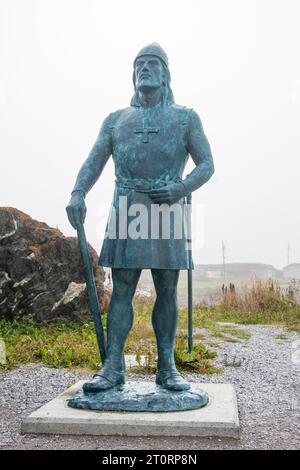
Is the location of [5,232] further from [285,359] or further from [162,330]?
[162,330]

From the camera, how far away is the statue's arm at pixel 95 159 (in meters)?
4.45

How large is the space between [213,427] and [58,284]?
5.97 meters

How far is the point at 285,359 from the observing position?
24.6ft

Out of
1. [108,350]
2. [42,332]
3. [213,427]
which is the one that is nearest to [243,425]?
[213,427]

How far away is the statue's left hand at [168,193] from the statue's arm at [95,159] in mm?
589

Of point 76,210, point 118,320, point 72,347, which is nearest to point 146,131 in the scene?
point 76,210

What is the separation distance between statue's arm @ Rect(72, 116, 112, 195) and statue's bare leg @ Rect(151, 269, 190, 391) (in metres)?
0.88

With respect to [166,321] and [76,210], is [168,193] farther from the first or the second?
[166,321]

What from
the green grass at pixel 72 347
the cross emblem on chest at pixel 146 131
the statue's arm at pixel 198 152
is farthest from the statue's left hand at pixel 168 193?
the green grass at pixel 72 347

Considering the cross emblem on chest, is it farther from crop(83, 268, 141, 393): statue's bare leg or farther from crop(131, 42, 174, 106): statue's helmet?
crop(83, 268, 141, 393): statue's bare leg

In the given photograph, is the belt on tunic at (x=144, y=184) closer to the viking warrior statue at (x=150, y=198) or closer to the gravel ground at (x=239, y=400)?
the viking warrior statue at (x=150, y=198)

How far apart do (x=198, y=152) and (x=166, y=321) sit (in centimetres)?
130

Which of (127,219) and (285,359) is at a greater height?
(127,219)

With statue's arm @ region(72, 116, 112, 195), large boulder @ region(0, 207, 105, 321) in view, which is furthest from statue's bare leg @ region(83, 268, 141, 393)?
large boulder @ region(0, 207, 105, 321)
